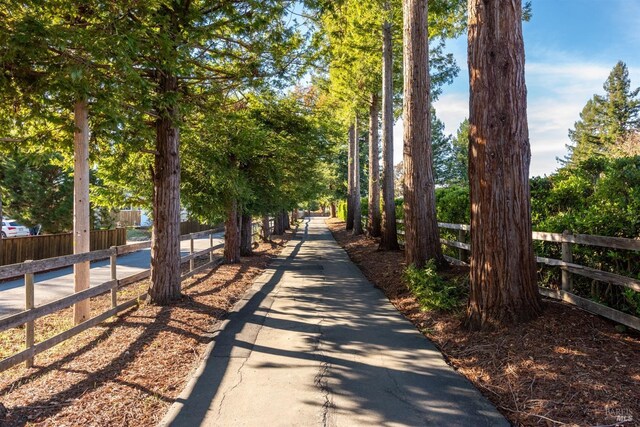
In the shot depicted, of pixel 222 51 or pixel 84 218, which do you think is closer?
pixel 84 218

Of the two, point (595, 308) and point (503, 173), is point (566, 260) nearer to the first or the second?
point (595, 308)

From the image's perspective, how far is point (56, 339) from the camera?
515 centimetres

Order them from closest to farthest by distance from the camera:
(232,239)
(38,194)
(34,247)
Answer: (232,239) → (34,247) → (38,194)

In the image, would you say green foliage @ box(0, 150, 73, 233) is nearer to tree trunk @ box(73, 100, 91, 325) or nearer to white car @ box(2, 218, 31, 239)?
white car @ box(2, 218, 31, 239)

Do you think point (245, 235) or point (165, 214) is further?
point (245, 235)

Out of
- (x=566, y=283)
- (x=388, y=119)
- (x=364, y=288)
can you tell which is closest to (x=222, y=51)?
(x=364, y=288)

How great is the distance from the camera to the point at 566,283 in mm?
5406

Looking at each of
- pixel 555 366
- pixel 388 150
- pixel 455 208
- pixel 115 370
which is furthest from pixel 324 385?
pixel 388 150

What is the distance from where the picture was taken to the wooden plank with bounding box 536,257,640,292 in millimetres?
4113

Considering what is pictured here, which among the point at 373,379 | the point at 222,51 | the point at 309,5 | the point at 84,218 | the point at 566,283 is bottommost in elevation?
the point at 373,379

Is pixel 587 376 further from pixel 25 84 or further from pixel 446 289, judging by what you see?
pixel 25 84

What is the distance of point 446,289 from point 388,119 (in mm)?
9175

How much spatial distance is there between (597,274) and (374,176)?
14.2 m

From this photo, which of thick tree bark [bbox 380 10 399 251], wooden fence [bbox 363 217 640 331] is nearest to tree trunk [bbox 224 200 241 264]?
thick tree bark [bbox 380 10 399 251]
